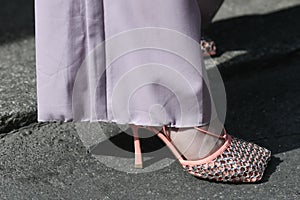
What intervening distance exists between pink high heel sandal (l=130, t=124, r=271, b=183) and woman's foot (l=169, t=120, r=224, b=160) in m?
0.01

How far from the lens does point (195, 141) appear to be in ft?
5.69

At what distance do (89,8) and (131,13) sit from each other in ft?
0.35

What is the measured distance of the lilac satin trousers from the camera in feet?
5.32

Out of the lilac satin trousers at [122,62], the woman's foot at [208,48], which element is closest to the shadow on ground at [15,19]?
the woman's foot at [208,48]

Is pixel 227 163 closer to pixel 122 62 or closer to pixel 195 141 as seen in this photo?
pixel 195 141

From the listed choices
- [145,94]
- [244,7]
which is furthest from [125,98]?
[244,7]

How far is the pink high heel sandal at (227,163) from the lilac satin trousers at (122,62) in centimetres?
10

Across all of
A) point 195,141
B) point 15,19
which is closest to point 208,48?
point 195,141

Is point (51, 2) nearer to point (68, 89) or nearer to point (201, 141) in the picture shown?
point (68, 89)

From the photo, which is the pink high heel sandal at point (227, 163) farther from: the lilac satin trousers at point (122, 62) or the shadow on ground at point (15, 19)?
the shadow on ground at point (15, 19)

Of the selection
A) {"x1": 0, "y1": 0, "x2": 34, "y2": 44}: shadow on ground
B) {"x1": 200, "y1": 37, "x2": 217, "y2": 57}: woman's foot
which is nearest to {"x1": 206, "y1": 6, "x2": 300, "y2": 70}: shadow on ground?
{"x1": 200, "y1": 37, "x2": 217, "y2": 57}: woman's foot

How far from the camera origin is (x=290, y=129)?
2066mm

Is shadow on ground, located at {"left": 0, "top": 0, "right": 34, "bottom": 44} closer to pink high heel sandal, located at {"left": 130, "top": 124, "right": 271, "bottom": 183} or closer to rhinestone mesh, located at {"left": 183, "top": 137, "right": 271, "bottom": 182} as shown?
pink high heel sandal, located at {"left": 130, "top": 124, "right": 271, "bottom": 183}

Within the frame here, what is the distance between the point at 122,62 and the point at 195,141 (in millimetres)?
293
